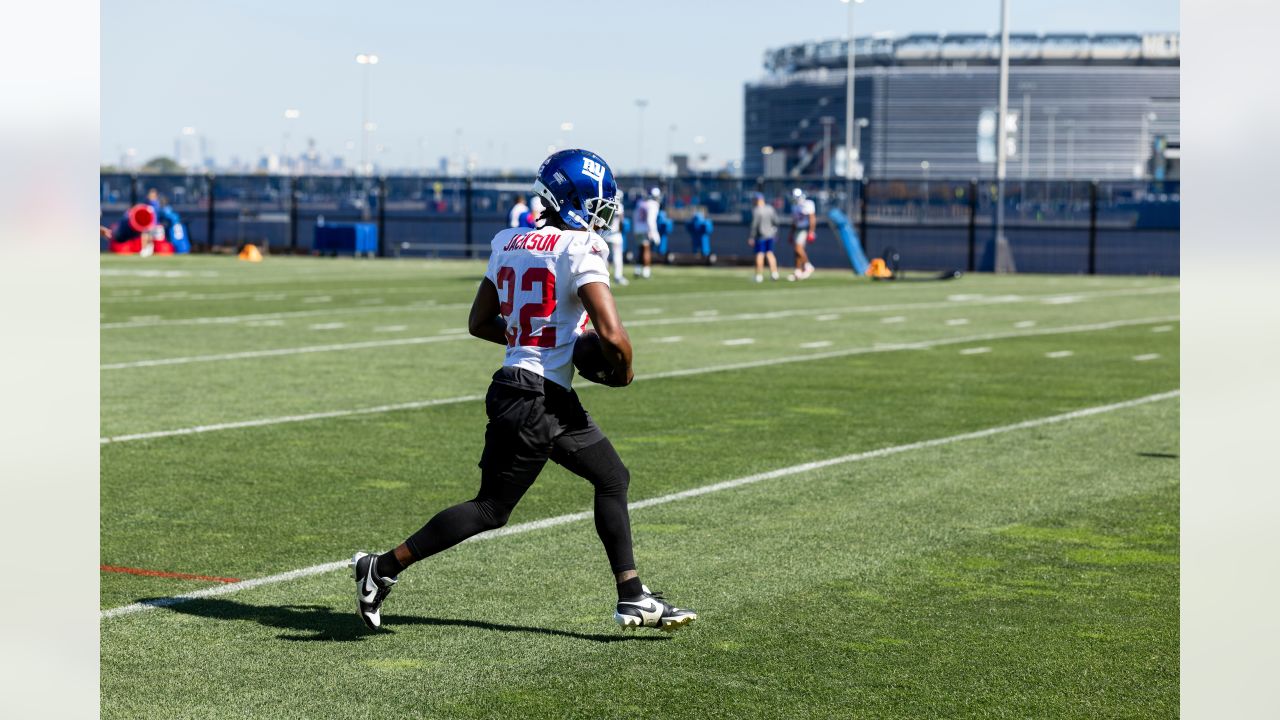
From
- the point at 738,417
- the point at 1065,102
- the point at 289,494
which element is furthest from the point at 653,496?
the point at 1065,102

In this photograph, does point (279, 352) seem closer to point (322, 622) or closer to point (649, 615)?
point (322, 622)

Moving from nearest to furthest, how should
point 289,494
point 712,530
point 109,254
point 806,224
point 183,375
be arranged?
point 712,530, point 289,494, point 183,375, point 806,224, point 109,254

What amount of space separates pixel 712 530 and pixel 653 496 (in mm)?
1039

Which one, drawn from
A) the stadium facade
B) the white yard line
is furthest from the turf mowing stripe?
the stadium facade

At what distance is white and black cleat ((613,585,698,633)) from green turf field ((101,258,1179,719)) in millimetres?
94

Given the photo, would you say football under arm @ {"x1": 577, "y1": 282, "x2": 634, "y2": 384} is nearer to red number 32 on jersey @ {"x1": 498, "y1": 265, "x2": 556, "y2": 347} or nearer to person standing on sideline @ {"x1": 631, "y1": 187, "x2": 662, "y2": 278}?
red number 32 on jersey @ {"x1": 498, "y1": 265, "x2": 556, "y2": 347}

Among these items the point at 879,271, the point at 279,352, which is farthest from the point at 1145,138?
the point at 279,352

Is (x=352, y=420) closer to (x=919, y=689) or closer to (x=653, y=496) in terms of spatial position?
(x=653, y=496)

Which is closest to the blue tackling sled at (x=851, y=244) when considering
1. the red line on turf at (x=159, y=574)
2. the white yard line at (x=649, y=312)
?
the white yard line at (x=649, y=312)

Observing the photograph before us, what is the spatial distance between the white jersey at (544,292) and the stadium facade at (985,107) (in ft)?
479

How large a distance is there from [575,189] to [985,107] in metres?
155

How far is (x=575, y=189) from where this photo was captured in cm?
612

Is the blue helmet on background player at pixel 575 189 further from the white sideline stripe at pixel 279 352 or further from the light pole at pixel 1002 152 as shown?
the light pole at pixel 1002 152
